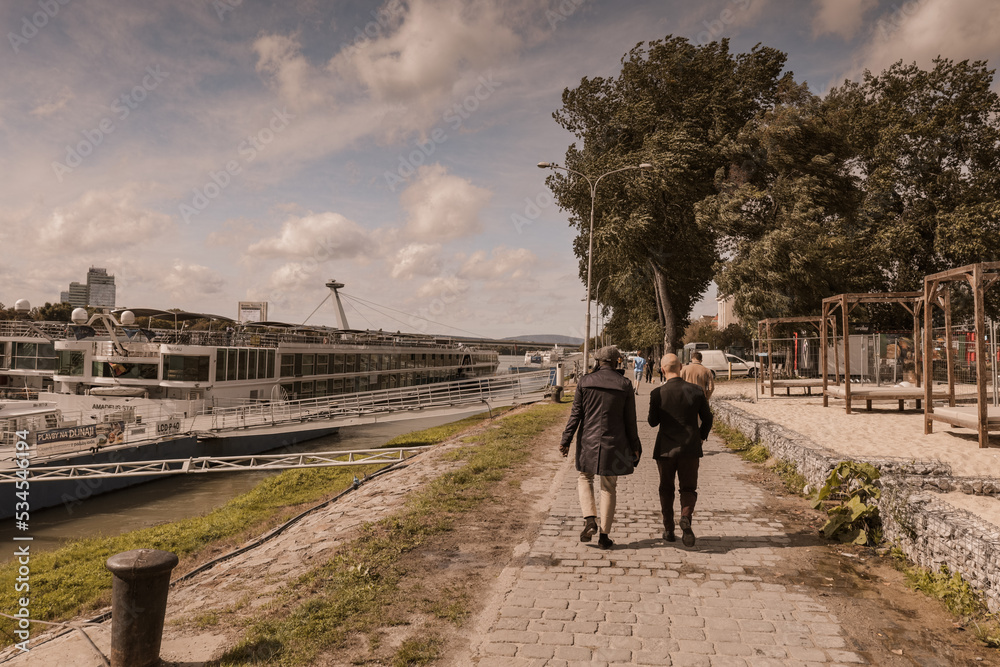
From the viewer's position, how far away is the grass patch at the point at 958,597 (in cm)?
385

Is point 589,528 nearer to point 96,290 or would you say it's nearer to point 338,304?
point 338,304

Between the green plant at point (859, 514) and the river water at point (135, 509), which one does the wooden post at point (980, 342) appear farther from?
the river water at point (135, 509)

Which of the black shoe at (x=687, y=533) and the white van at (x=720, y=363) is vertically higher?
the white van at (x=720, y=363)

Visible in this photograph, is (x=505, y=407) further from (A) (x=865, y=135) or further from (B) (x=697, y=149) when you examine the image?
(A) (x=865, y=135)

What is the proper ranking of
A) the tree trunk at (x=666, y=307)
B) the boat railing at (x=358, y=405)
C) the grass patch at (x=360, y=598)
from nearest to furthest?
the grass patch at (x=360, y=598), the boat railing at (x=358, y=405), the tree trunk at (x=666, y=307)

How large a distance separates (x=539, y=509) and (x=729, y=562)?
2650mm

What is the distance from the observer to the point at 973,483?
6086 millimetres

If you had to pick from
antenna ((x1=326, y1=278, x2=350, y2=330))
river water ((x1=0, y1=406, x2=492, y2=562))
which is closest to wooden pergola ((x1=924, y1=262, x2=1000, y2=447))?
river water ((x1=0, y1=406, x2=492, y2=562))

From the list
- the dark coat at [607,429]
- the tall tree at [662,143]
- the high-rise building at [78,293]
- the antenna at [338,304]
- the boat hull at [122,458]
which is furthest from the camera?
the high-rise building at [78,293]

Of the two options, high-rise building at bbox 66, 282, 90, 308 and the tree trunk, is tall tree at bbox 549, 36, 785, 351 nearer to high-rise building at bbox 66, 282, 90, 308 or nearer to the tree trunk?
the tree trunk

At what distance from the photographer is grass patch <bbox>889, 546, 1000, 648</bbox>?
3.85 metres

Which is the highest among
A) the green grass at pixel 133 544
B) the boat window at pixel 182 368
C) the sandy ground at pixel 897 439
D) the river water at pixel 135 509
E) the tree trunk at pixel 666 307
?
the tree trunk at pixel 666 307

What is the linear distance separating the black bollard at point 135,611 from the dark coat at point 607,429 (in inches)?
138

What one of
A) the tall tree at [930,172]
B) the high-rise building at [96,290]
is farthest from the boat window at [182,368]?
the high-rise building at [96,290]
